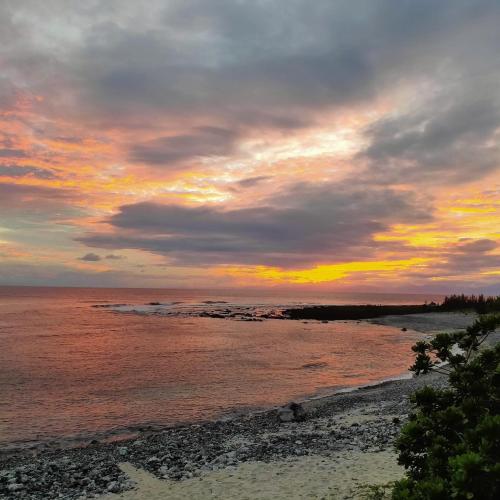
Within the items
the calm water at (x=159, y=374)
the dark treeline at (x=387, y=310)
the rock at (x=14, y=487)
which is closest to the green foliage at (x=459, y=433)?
the rock at (x=14, y=487)

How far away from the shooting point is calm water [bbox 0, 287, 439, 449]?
21594 mm

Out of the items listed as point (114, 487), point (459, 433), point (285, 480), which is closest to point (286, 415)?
point (285, 480)

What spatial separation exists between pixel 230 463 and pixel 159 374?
67.2 feet

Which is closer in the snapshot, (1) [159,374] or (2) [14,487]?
(2) [14,487]

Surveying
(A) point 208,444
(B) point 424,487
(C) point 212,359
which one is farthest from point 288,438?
(C) point 212,359

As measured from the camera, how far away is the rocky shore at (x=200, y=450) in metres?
12.4

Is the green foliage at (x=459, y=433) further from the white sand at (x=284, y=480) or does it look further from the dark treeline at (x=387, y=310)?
the dark treeline at (x=387, y=310)

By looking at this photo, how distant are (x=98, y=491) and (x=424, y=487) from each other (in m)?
9.55

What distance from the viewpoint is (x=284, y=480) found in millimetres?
11680

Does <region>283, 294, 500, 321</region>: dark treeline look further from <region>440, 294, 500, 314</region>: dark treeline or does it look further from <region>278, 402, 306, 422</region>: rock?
<region>278, 402, 306, 422</region>: rock

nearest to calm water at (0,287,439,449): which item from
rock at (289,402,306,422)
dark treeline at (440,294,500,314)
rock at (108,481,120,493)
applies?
rock at (289,402,306,422)

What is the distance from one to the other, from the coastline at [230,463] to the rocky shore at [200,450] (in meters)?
0.03

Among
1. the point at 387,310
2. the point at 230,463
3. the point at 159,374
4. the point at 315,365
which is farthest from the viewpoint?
the point at 387,310

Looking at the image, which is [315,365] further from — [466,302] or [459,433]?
[466,302]
